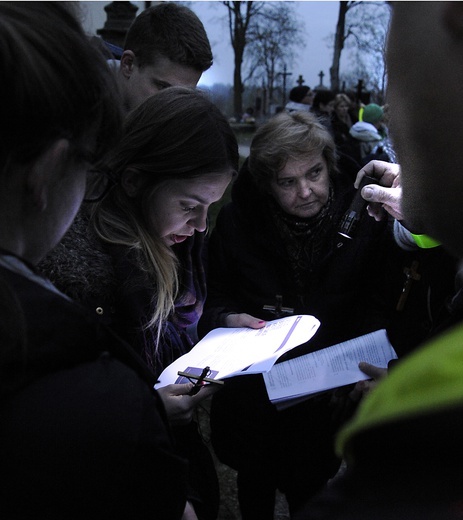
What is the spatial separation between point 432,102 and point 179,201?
1.32m

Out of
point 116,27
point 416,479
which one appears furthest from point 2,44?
point 116,27

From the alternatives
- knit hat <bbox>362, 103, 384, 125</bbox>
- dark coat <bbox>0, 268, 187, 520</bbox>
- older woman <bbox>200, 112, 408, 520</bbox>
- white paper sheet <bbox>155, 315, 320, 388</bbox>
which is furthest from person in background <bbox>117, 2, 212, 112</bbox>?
knit hat <bbox>362, 103, 384, 125</bbox>

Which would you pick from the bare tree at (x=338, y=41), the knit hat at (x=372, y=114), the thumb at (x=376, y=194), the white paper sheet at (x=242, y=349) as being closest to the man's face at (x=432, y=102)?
the white paper sheet at (x=242, y=349)

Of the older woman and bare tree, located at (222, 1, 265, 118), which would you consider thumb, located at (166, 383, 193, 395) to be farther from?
bare tree, located at (222, 1, 265, 118)

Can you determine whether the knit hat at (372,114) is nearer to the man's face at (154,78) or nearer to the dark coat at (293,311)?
the man's face at (154,78)

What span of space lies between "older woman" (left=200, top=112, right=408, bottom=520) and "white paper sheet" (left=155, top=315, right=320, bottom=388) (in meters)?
0.14

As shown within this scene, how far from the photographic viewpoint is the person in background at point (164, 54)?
9.54 ft

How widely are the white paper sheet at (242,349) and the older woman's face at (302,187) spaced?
0.55m

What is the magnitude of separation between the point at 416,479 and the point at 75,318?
53 centimetres

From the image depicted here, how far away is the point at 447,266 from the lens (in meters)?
2.10

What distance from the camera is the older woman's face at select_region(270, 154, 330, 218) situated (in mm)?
2484

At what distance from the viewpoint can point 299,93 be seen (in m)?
7.99

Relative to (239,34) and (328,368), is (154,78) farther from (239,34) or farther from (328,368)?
(239,34)

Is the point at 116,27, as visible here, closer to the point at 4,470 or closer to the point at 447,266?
the point at 447,266
